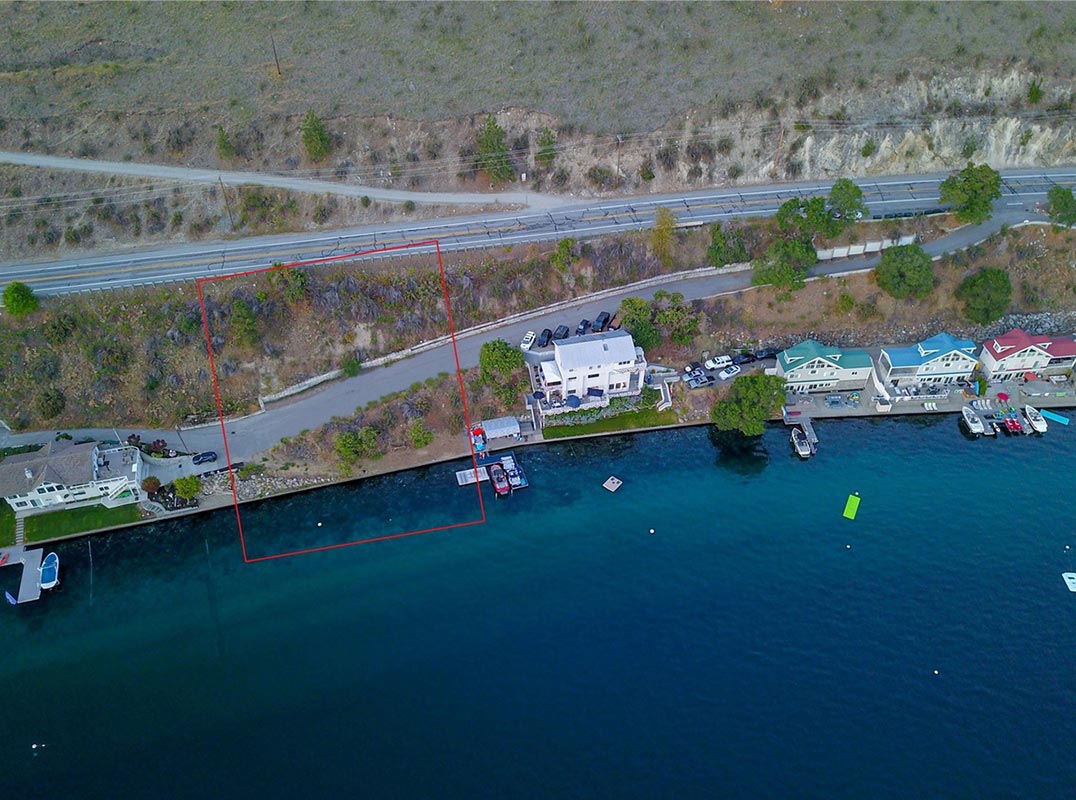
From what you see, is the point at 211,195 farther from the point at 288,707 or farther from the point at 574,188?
the point at 288,707

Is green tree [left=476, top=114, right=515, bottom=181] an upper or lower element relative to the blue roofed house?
upper

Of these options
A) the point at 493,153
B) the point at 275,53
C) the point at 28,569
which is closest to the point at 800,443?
the point at 493,153

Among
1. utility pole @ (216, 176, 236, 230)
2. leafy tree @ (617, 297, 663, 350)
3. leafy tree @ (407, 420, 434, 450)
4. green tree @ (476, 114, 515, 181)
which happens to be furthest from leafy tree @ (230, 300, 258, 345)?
leafy tree @ (617, 297, 663, 350)

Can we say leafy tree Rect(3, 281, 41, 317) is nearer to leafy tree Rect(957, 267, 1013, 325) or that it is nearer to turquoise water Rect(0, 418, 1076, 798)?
turquoise water Rect(0, 418, 1076, 798)

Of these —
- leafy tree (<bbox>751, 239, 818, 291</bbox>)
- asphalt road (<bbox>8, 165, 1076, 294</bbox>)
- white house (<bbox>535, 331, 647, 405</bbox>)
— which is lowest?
white house (<bbox>535, 331, 647, 405</bbox>)

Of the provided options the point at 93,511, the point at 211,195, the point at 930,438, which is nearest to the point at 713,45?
the point at 930,438

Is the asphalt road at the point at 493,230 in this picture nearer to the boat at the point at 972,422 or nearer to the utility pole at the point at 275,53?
the utility pole at the point at 275,53
